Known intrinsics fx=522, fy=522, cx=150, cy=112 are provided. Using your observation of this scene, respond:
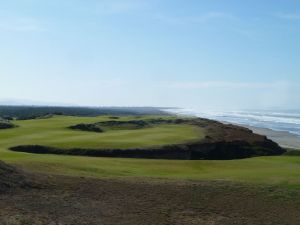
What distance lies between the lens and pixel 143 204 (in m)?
18.8

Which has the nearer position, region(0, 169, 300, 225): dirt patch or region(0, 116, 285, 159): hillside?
region(0, 169, 300, 225): dirt patch

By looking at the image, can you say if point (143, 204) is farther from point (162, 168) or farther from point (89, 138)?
point (89, 138)

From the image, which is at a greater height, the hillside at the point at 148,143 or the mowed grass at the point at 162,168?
the hillside at the point at 148,143

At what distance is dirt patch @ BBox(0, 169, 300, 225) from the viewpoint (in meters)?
16.8

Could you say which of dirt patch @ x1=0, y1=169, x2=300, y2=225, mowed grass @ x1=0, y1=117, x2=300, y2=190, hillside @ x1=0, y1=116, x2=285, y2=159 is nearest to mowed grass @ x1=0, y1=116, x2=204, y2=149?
hillside @ x1=0, y1=116, x2=285, y2=159

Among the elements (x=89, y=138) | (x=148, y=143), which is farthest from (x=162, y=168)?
(x=89, y=138)

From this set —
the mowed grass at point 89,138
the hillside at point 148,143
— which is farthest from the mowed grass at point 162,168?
the hillside at point 148,143

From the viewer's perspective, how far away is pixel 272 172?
26.2m

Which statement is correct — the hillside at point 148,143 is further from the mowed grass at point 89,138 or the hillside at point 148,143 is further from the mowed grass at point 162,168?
the mowed grass at point 162,168

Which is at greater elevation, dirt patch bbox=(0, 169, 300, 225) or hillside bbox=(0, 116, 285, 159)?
hillside bbox=(0, 116, 285, 159)

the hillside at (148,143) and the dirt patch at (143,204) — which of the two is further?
the hillside at (148,143)

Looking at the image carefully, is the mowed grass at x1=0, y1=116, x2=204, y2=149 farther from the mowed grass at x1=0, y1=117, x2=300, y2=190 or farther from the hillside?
the mowed grass at x1=0, y1=117, x2=300, y2=190

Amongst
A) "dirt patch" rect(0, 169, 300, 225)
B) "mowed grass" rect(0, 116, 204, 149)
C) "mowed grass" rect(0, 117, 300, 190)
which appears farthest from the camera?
"mowed grass" rect(0, 116, 204, 149)

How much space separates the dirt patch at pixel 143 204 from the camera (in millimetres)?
16844
